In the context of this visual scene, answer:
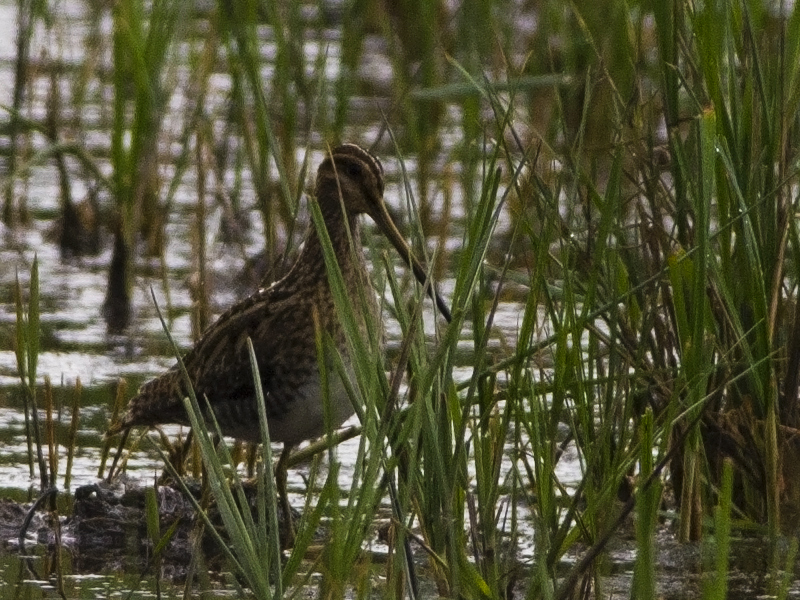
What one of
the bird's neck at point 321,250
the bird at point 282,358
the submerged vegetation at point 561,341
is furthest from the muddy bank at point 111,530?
the bird's neck at point 321,250

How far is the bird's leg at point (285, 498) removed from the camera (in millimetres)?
3994

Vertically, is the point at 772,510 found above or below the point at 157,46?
below

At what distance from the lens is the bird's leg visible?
3994 mm

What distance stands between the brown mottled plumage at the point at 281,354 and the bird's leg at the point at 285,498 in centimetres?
3

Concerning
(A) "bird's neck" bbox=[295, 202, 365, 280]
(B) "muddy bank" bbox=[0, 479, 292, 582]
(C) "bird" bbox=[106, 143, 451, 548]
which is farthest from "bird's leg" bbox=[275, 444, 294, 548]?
(A) "bird's neck" bbox=[295, 202, 365, 280]

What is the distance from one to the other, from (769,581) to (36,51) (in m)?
6.08

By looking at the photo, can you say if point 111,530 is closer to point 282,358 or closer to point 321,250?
point 282,358

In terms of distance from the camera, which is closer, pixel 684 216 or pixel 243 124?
pixel 684 216

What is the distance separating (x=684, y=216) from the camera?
365cm

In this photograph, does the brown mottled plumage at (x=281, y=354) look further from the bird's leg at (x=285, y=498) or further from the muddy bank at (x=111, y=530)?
the muddy bank at (x=111, y=530)

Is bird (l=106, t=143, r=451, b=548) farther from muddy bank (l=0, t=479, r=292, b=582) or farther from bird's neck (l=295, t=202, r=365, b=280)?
muddy bank (l=0, t=479, r=292, b=582)

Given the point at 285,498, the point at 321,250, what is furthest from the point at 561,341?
the point at 321,250

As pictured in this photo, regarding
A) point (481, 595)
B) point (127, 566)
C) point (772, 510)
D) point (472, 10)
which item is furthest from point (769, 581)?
point (472, 10)

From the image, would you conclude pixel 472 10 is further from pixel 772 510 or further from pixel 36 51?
pixel 772 510
